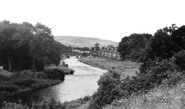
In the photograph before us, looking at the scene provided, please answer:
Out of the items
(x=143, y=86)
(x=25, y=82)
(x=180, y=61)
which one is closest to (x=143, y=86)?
(x=143, y=86)

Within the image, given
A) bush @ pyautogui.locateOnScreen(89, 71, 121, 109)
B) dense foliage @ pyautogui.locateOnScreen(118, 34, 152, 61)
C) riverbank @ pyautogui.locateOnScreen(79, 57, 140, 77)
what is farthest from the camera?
dense foliage @ pyautogui.locateOnScreen(118, 34, 152, 61)

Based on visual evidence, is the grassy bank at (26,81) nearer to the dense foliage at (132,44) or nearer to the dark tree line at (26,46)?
the dark tree line at (26,46)

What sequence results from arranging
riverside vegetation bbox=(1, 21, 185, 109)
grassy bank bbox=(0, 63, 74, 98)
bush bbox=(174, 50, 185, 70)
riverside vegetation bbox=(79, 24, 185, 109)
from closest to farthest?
riverside vegetation bbox=(79, 24, 185, 109)
riverside vegetation bbox=(1, 21, 185, 109)
bush bbox=(174, 50, 185, 70)
grassy bank bbox=(0, 63, 74, 98)

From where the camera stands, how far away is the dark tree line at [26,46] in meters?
47.0

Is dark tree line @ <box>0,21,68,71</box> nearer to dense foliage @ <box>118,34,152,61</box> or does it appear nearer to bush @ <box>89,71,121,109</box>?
bush @ <box>89,71,121,109</box>

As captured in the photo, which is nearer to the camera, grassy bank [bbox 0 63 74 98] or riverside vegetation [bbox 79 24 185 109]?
riverside vegetation [bbox 79 24 185 109]

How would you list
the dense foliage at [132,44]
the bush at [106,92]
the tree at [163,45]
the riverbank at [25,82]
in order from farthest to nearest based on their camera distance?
1. the dense foliage at [132,44]
2. the riverbank at [25,82]
3. the tree at [163,45]
4. the bush at [106,92]

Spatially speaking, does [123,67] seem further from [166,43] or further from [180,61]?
[180,61]

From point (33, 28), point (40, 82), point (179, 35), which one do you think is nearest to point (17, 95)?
point (40, 82)

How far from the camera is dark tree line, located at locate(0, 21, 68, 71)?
47.0 meters

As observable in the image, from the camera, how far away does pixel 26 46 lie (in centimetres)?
4997

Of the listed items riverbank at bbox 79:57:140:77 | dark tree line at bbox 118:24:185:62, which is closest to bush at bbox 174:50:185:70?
dark tree line at bbox 118:24:185:62

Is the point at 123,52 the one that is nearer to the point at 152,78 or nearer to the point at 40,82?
the point at 40,82

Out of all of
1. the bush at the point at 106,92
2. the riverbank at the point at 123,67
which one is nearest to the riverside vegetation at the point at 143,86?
the bush at the point at 106,92
